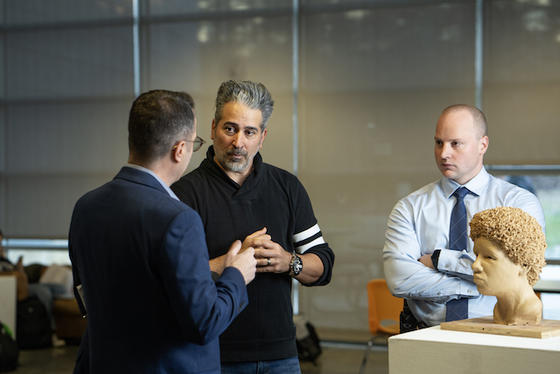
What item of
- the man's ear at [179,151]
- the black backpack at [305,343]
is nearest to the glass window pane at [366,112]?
the black backpack at [305,343]

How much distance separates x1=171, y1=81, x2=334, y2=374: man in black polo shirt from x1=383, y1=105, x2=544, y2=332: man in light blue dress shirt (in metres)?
0.30

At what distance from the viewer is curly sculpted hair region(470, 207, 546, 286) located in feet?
6.65

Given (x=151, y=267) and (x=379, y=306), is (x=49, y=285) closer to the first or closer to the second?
(x=379, y=306)

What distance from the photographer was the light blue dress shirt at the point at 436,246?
2402 millimetres

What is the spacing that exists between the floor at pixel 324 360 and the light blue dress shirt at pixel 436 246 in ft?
13.0

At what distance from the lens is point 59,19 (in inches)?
352

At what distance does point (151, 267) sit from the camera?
176 cm

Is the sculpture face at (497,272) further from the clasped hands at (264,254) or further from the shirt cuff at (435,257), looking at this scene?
the clasped hands at (264,254)

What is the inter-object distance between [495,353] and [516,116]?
18.2 ft

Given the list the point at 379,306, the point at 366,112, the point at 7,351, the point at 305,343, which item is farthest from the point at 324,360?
the point at 7,351

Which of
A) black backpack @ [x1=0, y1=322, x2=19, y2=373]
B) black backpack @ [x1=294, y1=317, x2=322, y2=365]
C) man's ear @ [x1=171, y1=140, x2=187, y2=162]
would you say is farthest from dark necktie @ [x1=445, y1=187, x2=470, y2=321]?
black backpack @ [x1=0, y1=322, x2=19, y2=373]

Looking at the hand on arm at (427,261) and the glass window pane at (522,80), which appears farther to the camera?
the glass window pane at (522,80)

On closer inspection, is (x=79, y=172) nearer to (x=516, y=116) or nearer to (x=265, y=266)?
(x=516, y=116)

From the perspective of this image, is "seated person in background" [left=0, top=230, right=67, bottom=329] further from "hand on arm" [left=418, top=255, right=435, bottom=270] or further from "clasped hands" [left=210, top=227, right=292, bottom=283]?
"hand on arm" [left=418, top=255, right=435, bottom=270]
